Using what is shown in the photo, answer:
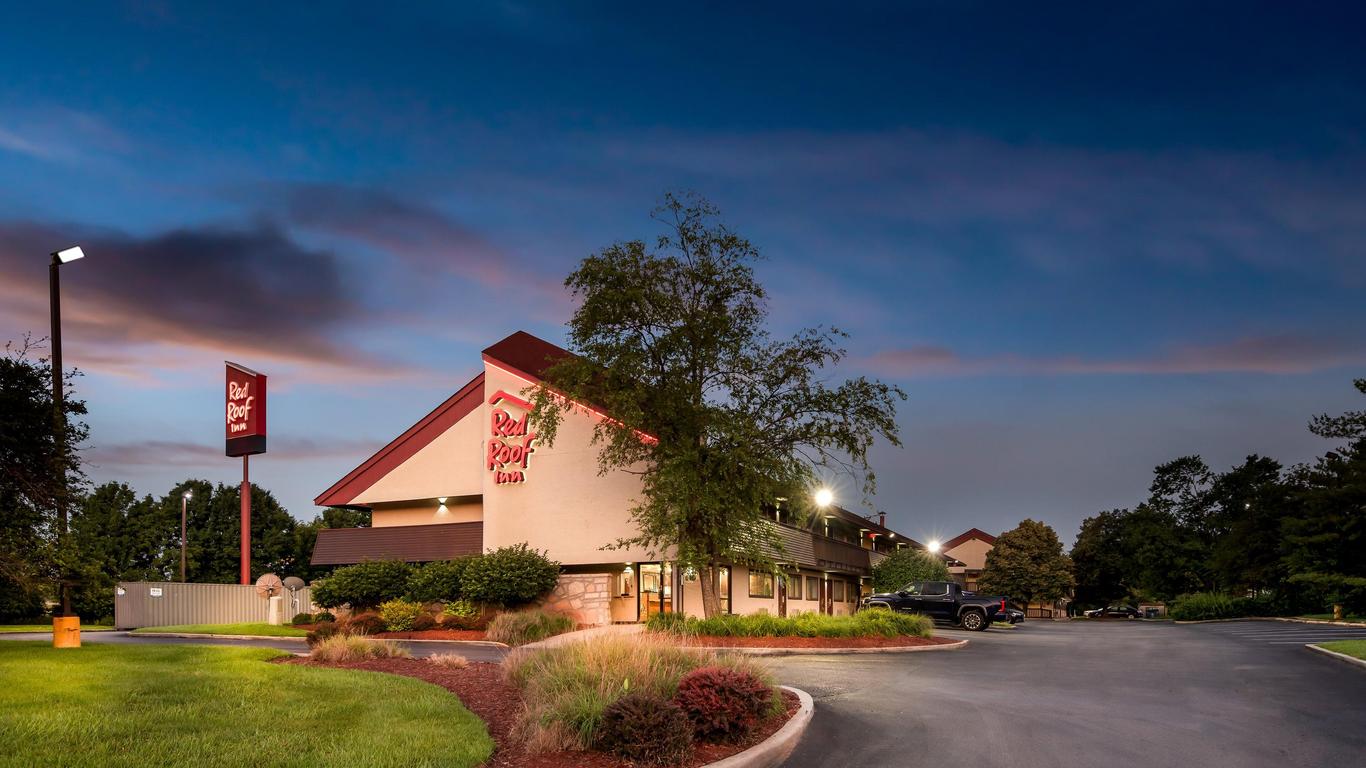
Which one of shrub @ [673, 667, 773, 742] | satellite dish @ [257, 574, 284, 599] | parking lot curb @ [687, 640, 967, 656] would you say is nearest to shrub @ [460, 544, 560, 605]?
satellite dish @ [257, 574, 284, 599]

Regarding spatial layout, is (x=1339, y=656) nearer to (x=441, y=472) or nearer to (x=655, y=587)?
(x=655, y=587)

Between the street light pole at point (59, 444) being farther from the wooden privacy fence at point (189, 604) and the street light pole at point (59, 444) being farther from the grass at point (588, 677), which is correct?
the wooden privacy fence at point (189, 604)

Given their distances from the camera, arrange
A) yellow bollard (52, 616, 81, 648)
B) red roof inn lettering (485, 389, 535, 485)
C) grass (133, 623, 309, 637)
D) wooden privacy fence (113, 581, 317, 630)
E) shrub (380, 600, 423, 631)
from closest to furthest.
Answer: yellow bollard (52, 616, 81, 648)
shrub (380, 600, 423, 631)
grass (133, 623, 309, 637)
red roof inn lettering (485, 389, 535, 485)
wooden privacy fence (113, 581, 317, 630)

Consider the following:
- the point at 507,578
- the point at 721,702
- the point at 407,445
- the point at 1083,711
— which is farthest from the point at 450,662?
the point at 407,445

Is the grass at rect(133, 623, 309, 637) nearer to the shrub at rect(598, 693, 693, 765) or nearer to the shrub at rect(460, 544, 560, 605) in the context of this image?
the shrub at rect(460, 544, 560, 605)

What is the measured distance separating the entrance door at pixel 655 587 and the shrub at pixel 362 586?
28.0ft

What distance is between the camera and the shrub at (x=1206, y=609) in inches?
2172

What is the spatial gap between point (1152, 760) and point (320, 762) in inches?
313

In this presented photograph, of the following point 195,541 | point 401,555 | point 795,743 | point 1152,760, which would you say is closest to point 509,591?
point 401,555

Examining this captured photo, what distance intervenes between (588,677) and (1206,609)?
54.9 meters

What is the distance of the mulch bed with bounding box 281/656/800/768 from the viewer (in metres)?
9.55

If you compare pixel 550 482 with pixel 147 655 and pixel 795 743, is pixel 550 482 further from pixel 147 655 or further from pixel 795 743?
pixel 795 743

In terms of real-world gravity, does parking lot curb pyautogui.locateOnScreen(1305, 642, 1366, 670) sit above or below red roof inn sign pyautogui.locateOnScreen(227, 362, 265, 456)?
below

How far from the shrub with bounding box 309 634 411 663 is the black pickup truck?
24256 mm
